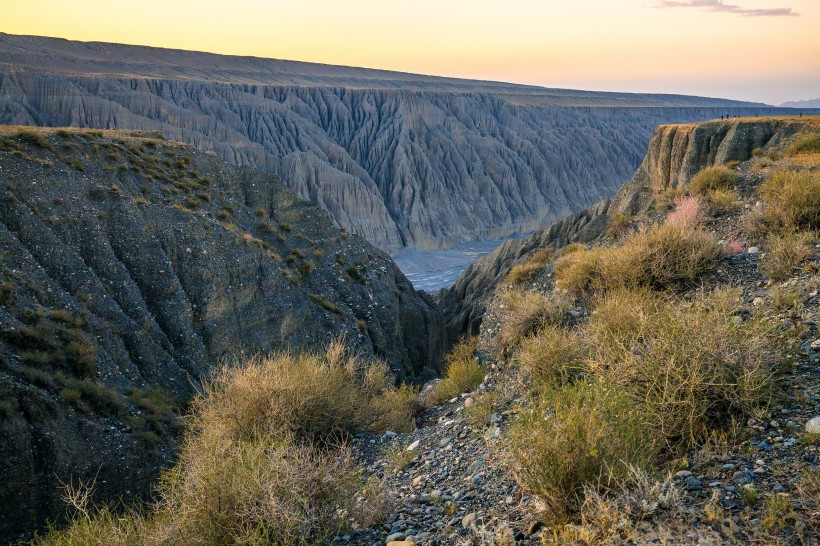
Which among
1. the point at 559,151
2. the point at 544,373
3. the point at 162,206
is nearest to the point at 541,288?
the point at 544,373

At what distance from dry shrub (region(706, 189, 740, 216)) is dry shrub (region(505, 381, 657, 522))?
9.94 meters

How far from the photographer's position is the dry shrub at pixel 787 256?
27.8 ft

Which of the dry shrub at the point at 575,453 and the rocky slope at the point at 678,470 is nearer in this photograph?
the rocky slope at the point at 678,470

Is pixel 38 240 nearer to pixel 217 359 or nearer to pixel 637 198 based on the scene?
pixel 217 359

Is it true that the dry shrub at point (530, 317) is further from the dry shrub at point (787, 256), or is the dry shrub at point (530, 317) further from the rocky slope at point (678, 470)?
the dry shrub at point (787, 256)

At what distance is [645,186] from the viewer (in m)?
31.8

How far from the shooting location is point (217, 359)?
58.8ft

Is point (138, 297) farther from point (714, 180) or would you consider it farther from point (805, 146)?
point (805, 146)

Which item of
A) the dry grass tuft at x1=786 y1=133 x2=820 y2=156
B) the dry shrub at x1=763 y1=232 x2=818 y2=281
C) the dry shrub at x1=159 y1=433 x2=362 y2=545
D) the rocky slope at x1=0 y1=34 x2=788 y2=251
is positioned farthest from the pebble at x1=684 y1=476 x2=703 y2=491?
the rocky slope at x1=0 y1=34 x2=788 y2=251

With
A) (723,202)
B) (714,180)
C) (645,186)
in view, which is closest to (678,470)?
(723,202)

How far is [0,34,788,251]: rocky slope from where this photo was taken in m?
69.8

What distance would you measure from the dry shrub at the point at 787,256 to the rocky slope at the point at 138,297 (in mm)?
11634

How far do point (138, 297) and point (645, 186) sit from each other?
84.7 ft

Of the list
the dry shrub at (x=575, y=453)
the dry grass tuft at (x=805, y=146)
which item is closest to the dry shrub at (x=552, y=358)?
the dry shrub at (x=575, y=453)
